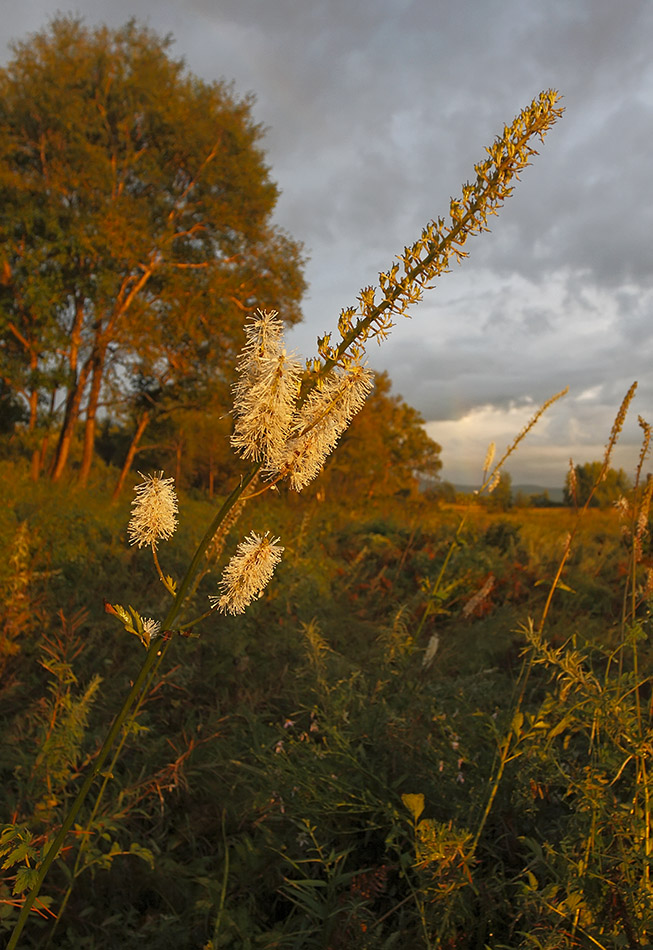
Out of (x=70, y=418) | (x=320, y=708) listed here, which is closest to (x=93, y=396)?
(x=70, y=418)

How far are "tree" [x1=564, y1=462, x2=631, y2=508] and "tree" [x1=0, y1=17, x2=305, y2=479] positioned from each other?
1060 centimetres

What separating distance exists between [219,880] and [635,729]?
1.78 meters

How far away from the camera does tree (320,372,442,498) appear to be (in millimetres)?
A: 21266

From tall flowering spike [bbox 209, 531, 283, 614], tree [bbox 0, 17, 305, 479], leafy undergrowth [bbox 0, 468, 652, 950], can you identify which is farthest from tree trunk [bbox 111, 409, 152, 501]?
tall flowering spike [bbox 209, 531, 283, 614]

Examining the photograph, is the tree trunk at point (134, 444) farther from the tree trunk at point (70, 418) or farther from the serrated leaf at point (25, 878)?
the serrated leaf at point (25, 878)

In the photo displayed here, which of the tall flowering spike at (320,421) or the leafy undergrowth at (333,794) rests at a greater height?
the tall flowering spike at (320,421)

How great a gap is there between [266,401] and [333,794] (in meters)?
2.06

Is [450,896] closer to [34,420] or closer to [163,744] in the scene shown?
[163,744]

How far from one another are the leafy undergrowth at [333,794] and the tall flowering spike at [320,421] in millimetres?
809

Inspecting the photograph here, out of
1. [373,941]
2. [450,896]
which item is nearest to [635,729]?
[450,896]

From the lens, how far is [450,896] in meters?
2.10

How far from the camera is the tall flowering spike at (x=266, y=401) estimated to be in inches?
46.9

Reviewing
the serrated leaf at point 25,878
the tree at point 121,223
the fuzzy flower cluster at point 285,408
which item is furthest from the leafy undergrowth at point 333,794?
the tree at point 121,223

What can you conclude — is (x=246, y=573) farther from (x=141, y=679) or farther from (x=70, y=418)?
(x=70, y=418)
